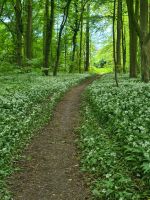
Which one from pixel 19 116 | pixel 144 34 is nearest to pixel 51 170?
pixel 19 116

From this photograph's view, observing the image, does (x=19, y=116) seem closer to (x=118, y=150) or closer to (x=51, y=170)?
(x=51, y=170)

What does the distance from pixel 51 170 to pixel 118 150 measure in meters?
1.98

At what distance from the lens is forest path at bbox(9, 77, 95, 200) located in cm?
736

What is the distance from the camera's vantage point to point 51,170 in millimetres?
8695

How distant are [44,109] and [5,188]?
882 centimetres

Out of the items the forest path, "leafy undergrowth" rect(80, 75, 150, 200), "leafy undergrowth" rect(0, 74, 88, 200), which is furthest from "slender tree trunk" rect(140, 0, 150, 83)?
the forest path

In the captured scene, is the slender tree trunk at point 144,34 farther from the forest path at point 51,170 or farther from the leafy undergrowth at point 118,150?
the forest path at point 51,170

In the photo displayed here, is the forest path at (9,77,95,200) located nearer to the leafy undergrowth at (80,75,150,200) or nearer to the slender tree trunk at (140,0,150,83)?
the leafy undergrowth at (80,75,150,200)

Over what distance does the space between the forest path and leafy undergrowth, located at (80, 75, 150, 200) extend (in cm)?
37

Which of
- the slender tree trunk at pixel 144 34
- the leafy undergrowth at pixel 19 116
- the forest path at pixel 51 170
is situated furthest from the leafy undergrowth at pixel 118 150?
the slender tree trunk at pixel 144 34

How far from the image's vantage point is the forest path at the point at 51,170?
7.36 m

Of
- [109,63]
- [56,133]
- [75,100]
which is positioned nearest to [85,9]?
[109,63]

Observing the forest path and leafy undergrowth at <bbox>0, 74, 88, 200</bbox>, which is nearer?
the forest path

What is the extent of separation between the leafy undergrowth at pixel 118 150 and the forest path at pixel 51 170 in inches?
14.5
